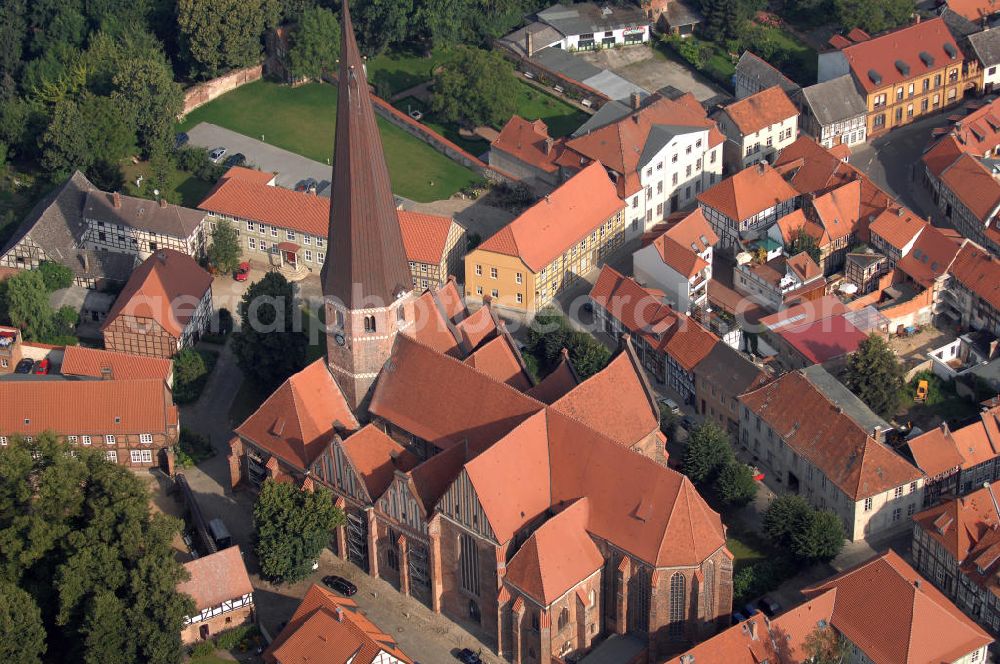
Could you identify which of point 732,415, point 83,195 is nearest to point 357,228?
Answer: point 732,415

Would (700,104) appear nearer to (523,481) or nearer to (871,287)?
(871,287)

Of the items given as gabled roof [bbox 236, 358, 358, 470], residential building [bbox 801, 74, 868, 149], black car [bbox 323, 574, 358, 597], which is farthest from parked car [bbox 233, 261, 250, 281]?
residential building [bbox 801, 74, 868, 149]

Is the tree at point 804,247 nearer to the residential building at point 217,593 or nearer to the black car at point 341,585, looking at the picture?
the black car at point 341,585

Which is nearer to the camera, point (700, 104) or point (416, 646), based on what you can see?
point (416, 646)

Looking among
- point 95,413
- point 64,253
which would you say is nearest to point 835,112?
point 64,253

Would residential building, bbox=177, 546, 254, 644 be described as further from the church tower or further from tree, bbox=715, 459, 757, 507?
tree, bbox=715, 459, 757, 507
